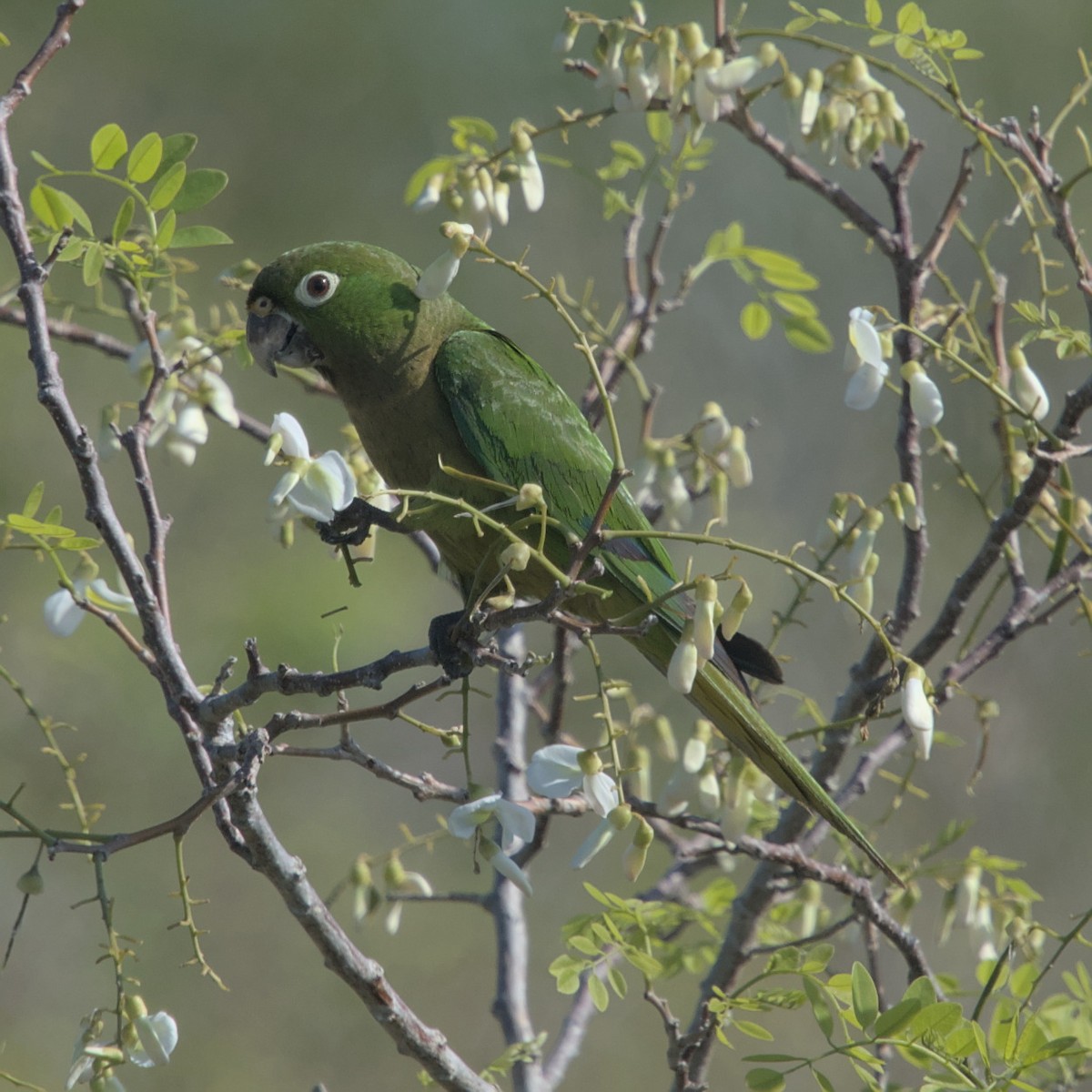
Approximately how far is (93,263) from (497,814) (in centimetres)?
100

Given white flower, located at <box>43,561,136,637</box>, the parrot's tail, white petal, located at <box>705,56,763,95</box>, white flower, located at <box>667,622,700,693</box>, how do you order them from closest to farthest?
white flower, located at <box>667,622,700,693</box> → white petal, located at <box>705,56,763,95</box> → white flower, located at <box>43,561,136,637</box> → the parrot's tail

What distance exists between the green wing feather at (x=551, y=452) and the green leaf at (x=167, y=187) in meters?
0.81

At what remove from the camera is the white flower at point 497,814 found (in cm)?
184

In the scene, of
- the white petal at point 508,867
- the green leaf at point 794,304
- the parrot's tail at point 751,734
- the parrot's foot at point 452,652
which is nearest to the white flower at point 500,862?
the white petal at point 508,867

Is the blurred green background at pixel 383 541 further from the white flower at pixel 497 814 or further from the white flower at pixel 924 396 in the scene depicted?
the white flower at pixel 924 396

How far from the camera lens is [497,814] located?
187 centimetres

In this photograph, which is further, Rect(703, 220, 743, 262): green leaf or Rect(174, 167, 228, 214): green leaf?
Rect(703, 220, 743, 262): green leaf

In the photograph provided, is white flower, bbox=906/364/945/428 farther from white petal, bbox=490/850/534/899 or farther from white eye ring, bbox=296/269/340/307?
white eye ring, bbox=296/269/340/307

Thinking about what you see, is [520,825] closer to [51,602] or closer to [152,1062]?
[152,1062]

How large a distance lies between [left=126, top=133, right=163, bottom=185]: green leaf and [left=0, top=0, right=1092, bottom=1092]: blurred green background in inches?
112

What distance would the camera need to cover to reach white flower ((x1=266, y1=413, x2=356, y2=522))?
1659 millimetres

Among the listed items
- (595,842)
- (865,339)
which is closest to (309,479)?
(595,842)

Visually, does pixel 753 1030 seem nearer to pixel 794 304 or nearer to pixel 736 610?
pixel 736 610

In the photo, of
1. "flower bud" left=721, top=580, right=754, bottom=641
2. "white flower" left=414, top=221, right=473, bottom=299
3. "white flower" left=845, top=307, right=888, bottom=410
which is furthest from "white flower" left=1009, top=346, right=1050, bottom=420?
"white flower" left=414, top=221, right=473, bottom=299
